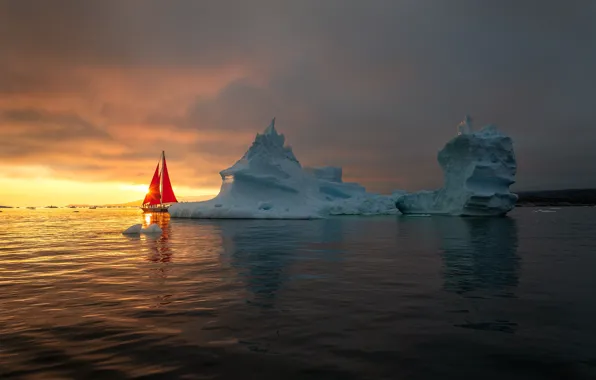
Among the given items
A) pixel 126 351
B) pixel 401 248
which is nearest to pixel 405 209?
pixel 401 248

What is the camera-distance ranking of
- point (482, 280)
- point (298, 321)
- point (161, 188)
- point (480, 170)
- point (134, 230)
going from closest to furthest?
1. point (298, 321)
2. point (482, 280)
3. point (134, 230)
4. point (480, 170)
5. point (161, 188)

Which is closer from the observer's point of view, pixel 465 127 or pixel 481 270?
pixel 481 270

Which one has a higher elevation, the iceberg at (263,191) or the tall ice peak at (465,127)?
the tall ice peak at (465,127)

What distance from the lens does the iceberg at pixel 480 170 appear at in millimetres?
46375

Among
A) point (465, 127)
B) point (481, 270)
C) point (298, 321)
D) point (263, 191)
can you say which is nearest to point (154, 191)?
point (263, 191)

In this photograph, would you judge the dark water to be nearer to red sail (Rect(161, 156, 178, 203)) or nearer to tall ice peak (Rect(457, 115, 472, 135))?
tall ice peak (Rect(457, 115, 472, 135))

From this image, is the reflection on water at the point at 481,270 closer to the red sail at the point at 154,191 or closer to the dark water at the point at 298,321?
the dark water at the point at 298,321

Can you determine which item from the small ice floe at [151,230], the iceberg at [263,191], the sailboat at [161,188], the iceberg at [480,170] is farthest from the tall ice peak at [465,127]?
the sailboat at [161,188]

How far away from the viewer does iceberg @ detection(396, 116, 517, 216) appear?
46.4 meters

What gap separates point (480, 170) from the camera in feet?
152

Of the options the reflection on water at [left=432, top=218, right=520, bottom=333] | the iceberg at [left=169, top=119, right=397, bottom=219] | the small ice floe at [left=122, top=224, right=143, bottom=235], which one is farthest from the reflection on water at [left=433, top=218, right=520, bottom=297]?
the iceberg at [left=169, top=119, right=397, bottom=219]

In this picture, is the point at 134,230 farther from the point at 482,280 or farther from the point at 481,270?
the point at 482,280

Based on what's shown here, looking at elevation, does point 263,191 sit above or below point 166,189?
below

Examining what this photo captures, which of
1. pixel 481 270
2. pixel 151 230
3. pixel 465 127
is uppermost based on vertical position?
pixel 465 127
